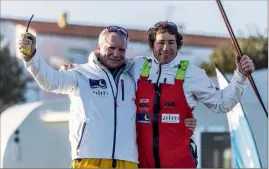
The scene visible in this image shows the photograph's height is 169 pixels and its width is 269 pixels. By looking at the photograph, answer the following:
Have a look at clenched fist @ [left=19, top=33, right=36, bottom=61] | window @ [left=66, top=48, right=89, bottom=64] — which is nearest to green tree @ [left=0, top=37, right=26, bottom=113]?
window @ [left=66, top=48, right=89, bottom=64]

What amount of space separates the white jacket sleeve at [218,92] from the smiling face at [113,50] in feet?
1.63

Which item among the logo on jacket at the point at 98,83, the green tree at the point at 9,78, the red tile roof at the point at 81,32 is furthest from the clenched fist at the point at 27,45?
the red tile roof at the point at 81,32

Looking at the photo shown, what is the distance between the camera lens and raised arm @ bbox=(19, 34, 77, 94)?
164 inches

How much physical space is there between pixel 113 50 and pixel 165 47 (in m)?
0.35

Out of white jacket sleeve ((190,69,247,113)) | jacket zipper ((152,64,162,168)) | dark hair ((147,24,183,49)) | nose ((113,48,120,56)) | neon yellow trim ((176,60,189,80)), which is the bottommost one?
jacket zipper ((152,64,162,168))

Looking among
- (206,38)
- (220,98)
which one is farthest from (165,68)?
(206,38)

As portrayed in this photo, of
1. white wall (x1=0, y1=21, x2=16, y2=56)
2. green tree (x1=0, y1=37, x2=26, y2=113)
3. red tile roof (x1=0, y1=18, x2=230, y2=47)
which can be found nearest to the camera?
green tree (x1=0, y1=37, x2=26, y2=113)

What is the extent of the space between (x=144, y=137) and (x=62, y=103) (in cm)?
655

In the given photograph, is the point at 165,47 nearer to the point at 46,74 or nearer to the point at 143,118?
the point at 143,118

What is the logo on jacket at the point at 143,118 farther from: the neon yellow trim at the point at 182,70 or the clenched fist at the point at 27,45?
the clenched fist at the point at 27,45

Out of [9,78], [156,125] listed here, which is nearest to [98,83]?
[156,125]

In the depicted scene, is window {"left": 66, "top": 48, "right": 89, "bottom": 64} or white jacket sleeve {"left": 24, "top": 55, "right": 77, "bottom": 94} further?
window {"left": 66, "top": 48, "right": 89, "bottom": 64}

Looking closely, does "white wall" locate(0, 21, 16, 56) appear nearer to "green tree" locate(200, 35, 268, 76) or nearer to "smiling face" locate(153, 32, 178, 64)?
"green tree" locate(200, 35, 268, 76)

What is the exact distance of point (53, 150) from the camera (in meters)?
10.4
